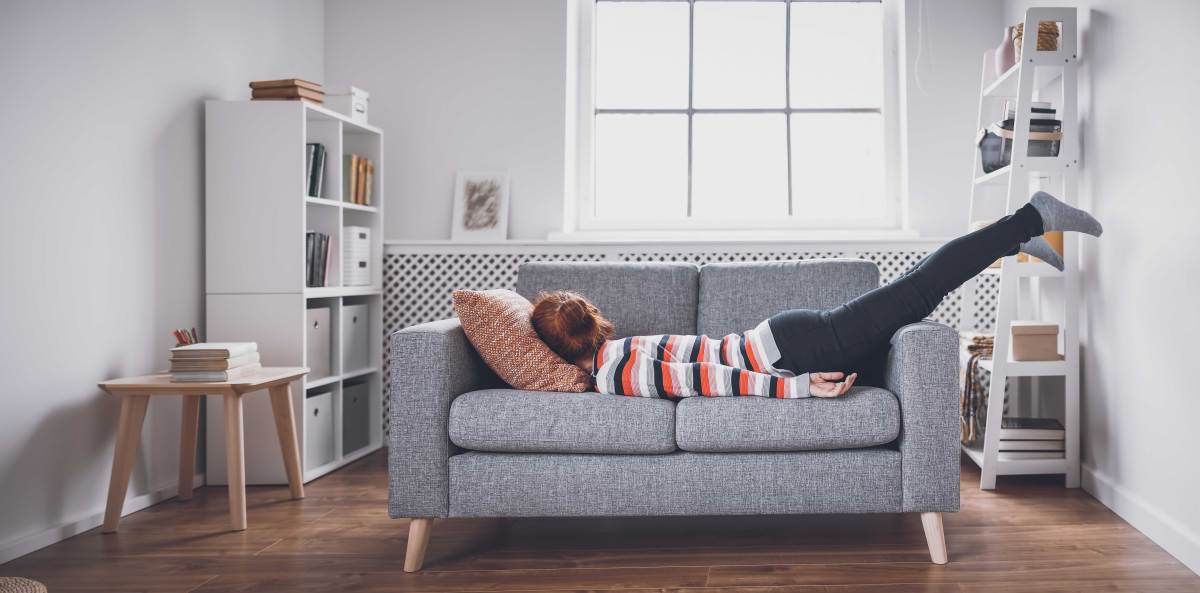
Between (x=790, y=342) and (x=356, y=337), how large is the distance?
2035mm

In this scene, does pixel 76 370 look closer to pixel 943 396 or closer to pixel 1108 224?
pixel 943 396

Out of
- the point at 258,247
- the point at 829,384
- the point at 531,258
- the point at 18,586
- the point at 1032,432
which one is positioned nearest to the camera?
the point at 18,586

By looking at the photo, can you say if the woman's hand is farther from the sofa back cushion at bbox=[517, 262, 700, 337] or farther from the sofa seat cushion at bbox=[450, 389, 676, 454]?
the sofa back cushion at bbox=[517, 262, 700, 337]

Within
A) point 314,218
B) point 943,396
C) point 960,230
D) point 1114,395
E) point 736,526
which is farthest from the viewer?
point 960,230

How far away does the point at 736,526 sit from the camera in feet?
8.14

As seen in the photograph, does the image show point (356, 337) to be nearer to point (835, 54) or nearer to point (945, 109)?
point (835, 54)

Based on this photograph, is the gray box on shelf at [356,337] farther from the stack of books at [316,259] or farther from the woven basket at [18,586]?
the woven basket at [18,586]

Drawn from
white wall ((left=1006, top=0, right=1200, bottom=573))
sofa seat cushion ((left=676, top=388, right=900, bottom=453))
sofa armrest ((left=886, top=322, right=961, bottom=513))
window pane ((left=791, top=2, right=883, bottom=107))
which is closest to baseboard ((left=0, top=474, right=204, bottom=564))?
sofa seat cushion ((left=676, top=388, right=900, bottom=453))

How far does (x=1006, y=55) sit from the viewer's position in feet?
10.3

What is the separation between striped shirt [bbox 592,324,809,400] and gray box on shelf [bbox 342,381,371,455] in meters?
1.59

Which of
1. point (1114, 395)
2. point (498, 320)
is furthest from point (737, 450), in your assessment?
point (1114, 395)

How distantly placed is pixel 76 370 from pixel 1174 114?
324 centimetres

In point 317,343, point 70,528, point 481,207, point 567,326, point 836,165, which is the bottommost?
point 70,528

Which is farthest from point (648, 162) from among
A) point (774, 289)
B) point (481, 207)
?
point (774, 289)
